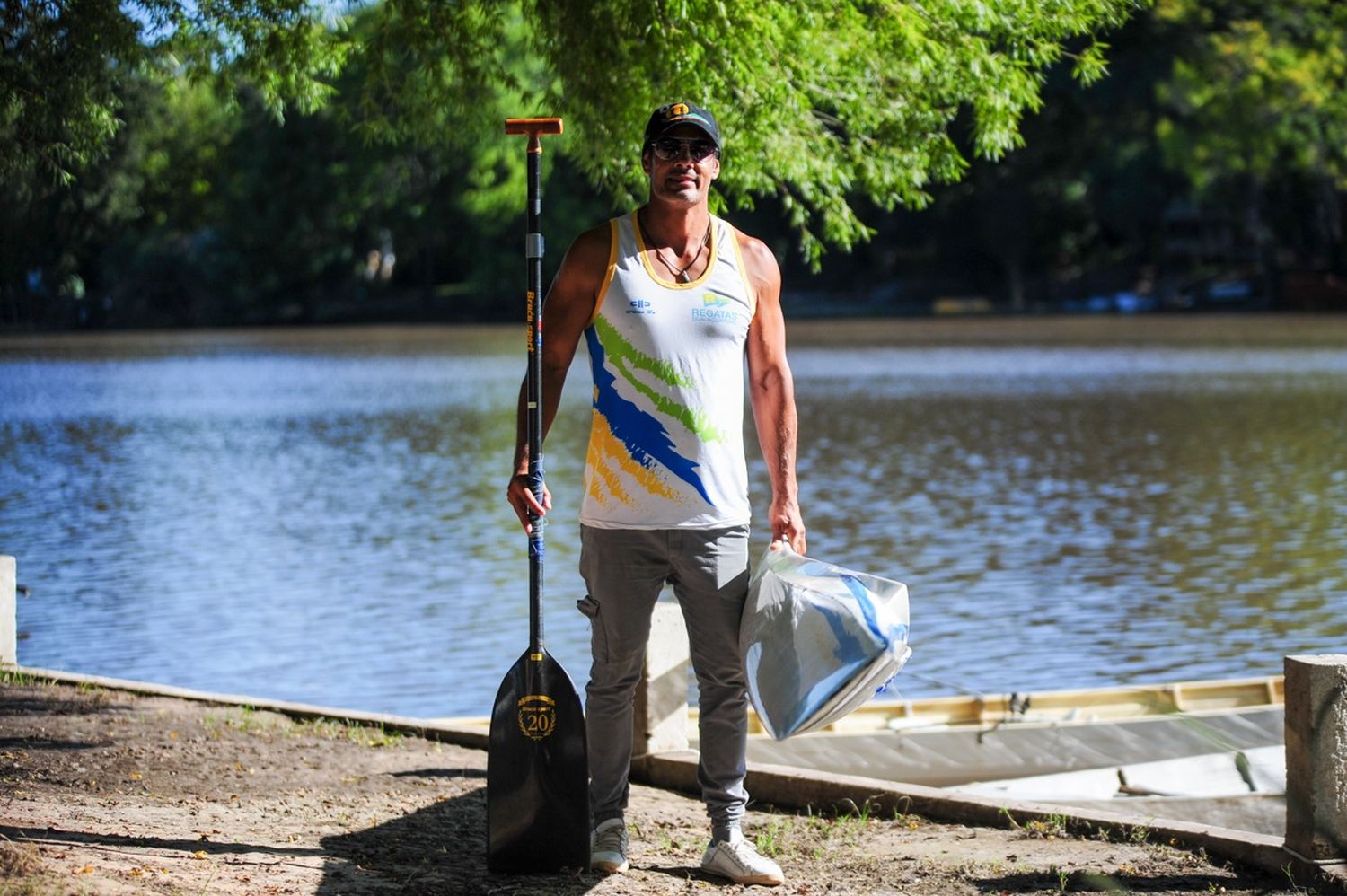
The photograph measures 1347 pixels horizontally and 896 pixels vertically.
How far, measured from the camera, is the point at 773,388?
5.43 meters

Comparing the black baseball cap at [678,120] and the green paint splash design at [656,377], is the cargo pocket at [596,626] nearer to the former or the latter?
the green paint splash design at [656,377]

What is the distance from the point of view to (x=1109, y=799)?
8.24m

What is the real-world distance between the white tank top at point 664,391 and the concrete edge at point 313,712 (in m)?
2.61

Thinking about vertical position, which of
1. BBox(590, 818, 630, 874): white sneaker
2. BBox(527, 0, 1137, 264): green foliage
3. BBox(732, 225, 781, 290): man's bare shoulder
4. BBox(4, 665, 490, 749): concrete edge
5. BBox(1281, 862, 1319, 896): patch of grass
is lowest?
BBox(4, 665, 490, 749): concrete edge

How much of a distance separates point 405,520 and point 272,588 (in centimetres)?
378

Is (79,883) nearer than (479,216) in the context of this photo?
Yes

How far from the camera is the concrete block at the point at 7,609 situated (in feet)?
27.8

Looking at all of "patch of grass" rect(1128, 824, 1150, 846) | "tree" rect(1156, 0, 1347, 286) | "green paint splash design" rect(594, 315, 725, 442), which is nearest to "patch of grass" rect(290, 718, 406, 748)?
"green paint splash design" rect(594, 315, 725, 442)

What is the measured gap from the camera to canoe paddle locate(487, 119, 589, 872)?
533cm

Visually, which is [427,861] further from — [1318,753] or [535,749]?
[1318,753]

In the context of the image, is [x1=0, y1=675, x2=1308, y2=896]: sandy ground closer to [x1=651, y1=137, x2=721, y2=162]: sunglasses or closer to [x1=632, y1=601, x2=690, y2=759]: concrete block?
[x1=632, y1=601, x2=690, y2=759]: concrete block

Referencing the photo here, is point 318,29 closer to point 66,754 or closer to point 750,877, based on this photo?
point 66,754

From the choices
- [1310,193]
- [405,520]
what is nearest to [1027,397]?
[405,520]

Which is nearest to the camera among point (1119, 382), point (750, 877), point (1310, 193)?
point (750, 877)
